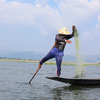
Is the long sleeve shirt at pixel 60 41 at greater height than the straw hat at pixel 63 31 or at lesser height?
lesser

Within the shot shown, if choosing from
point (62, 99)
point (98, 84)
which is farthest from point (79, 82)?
point (62, 99)

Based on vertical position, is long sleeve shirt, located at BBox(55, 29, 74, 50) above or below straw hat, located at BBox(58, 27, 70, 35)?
below

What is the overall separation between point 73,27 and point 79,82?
10.4ft

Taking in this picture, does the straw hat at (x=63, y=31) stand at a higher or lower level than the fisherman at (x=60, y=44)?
higher

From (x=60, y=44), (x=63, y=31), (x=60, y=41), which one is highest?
(x=63, y=31)

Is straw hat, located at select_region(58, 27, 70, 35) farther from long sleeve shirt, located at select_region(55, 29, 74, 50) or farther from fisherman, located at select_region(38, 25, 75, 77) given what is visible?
long sleeve shirt, located at select_region(55, 29, 74, 50)

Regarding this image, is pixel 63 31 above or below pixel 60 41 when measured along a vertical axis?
above

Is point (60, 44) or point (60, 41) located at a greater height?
point (60, 41)

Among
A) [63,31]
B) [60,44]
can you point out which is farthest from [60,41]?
[63,31]

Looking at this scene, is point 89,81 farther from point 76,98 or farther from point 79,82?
point 76,98

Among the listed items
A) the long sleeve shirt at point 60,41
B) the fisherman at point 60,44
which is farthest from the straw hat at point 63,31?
the long sleeve shirt at point 60,41

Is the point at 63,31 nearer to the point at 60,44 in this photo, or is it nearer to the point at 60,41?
the point at 60,41

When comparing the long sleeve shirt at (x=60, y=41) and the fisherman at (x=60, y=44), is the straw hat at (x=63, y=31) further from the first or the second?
the long sleeve shirt at (x=60, y=41)

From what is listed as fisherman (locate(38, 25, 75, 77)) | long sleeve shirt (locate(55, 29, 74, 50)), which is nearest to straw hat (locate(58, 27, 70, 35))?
fisherman (locate(38, 25, 75, 77))
